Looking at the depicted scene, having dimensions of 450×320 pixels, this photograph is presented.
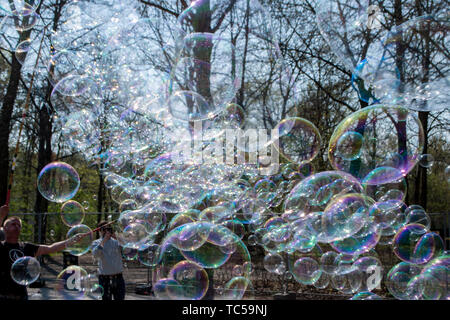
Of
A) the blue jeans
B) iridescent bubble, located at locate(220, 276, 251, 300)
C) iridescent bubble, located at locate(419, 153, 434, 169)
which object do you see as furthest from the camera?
iridescent bubble, located at locate(419, 153, 434, 169)

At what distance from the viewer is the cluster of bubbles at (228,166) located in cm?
495

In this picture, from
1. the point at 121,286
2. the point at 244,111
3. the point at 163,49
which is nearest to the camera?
the point at 121,286

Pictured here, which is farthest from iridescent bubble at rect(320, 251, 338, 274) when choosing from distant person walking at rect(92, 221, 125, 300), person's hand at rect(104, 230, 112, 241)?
person's hand at rect(104, 230, 112, 241)

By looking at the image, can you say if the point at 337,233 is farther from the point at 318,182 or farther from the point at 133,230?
the point at 133,230

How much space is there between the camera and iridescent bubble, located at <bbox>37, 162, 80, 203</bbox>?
704 cm

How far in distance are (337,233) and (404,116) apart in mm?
1863

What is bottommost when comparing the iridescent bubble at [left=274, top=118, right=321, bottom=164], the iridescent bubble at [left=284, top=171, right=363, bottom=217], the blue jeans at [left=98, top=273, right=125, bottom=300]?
the blue jeans at [left=98, top=273, right=125, bottom=300]

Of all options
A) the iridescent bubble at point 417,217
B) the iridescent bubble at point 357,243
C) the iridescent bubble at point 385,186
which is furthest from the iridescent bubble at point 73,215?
the iridescent bubble at point 417,217

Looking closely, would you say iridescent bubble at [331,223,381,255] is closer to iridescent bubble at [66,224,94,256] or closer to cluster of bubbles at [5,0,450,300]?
cluster of bubbles at [5,0,450,300]

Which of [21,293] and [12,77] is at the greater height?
[12,77]

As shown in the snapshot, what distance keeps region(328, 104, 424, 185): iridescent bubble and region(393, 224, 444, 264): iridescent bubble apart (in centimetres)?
109

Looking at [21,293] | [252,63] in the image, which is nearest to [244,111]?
[252,63]

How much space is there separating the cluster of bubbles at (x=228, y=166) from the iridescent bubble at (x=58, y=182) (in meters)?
0.03

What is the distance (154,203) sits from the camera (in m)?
7.57
